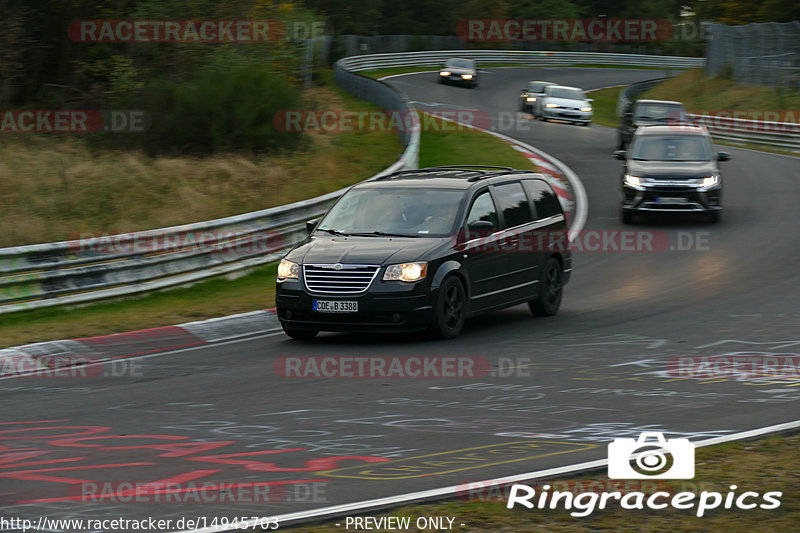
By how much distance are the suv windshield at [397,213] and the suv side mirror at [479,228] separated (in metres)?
0.22

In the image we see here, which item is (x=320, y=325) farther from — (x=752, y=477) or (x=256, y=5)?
(x=256, y=5)

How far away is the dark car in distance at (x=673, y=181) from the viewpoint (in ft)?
72.9

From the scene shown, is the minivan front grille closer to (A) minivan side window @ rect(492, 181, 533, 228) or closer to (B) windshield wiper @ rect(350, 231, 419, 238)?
(B) windshield wiper @ rect(350, 231, 419, 238)

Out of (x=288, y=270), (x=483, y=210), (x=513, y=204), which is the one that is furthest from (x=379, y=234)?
(x=513, y=204)

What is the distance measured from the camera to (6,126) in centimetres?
3453

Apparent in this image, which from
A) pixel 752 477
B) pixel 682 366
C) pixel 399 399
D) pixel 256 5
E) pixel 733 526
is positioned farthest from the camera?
pixel 256 5

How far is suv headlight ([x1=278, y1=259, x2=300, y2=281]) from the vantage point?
40.0 ft

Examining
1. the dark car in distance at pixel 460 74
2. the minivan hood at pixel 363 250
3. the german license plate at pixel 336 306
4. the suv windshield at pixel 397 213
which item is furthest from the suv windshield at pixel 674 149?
the dark car in distance at pixel 460 74

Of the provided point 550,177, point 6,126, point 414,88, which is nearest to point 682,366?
point 550,177

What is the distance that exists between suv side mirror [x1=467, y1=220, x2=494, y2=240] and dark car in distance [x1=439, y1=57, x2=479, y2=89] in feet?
159

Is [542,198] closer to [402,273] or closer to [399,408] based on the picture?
[402,273]

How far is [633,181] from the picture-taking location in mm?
22453

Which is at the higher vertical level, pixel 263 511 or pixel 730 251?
pixel 263 511

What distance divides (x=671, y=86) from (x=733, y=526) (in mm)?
56373
